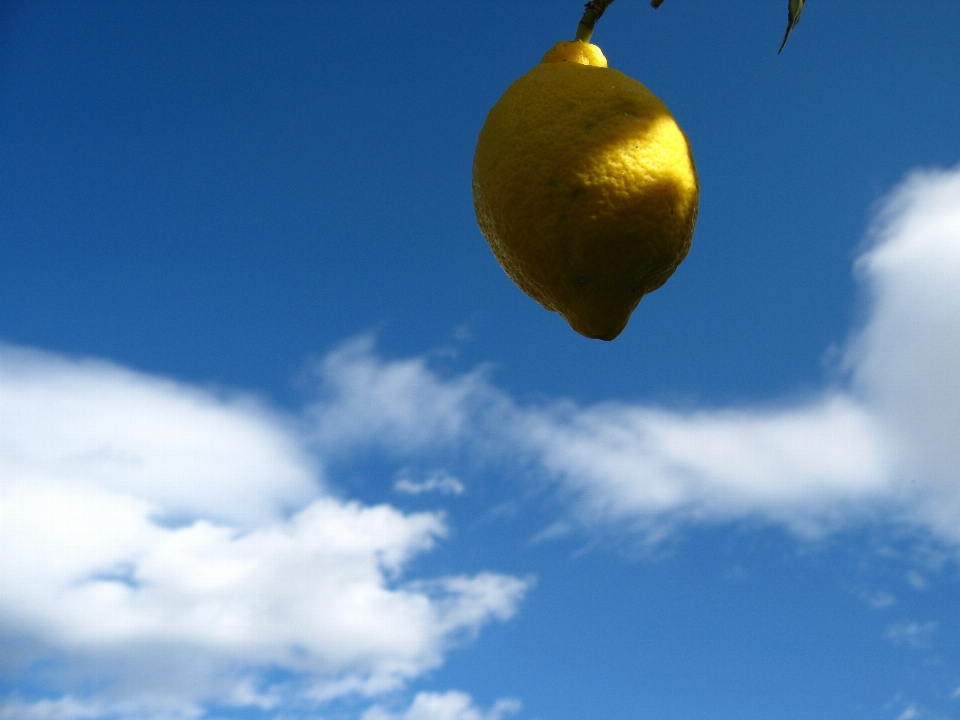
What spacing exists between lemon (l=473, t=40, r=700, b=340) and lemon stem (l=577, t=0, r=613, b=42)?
14.8 inches

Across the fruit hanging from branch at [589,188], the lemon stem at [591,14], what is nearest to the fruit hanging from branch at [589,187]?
the fruit hanging from branch at [589,188]

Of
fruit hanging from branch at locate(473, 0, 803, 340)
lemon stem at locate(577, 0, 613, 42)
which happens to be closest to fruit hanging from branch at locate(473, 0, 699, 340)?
fruit hanging from branch at locate(473, 0, 803, 340)

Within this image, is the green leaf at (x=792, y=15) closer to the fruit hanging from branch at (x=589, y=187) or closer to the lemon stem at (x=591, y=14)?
the fruit hanging from branch at (x=589, y=187)

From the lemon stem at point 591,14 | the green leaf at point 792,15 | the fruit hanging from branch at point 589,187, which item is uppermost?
the lemon stem at point 591,14

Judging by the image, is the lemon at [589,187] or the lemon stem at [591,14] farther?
the lemon stem at [591,14]

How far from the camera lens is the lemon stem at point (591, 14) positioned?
247 centimetres

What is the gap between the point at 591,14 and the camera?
8.12 ft

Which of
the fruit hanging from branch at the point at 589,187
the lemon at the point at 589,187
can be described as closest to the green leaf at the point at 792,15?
the fruit hanging from branch at the point at 589,187

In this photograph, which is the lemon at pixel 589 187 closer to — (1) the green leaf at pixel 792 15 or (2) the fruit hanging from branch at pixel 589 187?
(2) the fruit hanging from branch at pixel 589 187

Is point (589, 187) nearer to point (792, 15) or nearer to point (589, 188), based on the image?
point (589, 188)

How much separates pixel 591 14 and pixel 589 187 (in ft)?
3.24

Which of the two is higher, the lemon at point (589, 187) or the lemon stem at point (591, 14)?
the lemon stem at point (591, 14)

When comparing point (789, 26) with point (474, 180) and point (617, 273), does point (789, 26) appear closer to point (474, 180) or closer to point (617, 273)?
point (617, 273)

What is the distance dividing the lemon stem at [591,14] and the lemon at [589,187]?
376 mm
